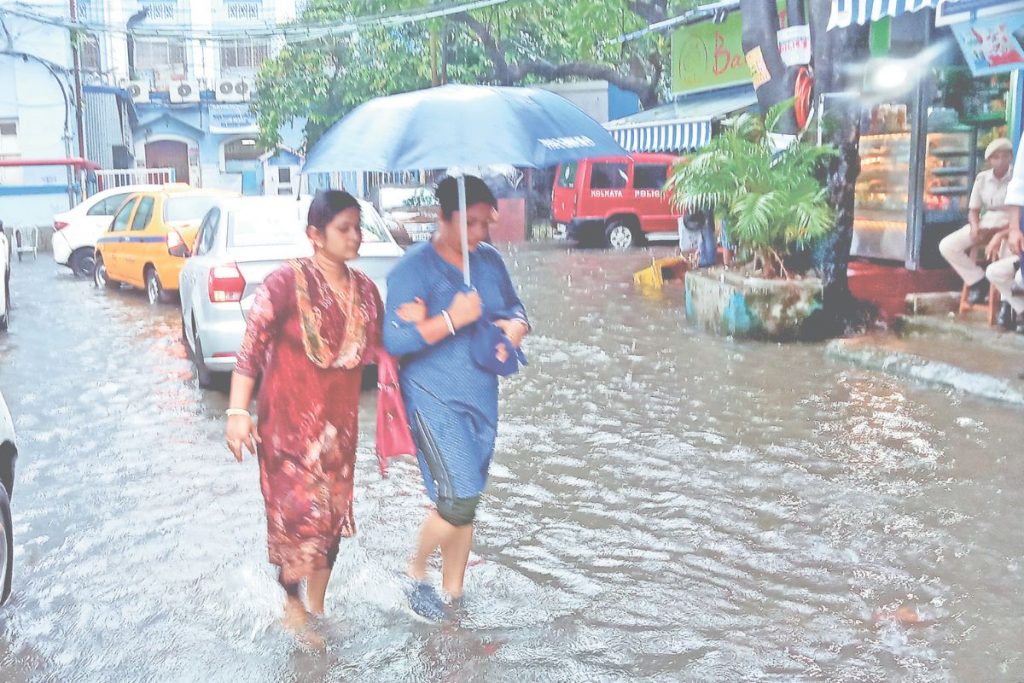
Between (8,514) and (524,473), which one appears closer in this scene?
(8,514)

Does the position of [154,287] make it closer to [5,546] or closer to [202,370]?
[202,370]

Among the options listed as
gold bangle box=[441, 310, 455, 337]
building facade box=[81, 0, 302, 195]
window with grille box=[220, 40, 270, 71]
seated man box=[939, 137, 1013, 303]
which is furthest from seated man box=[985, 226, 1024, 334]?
window with grille box=[220, 40, 270, 71]

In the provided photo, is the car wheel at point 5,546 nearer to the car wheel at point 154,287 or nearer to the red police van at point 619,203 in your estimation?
the car wheel at point 154,287

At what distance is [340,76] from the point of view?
30.9 m

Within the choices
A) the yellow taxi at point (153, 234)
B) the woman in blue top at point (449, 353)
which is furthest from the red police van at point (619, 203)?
the woman in blue top at point (449, 353)

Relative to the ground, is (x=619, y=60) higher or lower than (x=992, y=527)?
higher

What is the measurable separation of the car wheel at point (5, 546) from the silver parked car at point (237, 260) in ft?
12.6

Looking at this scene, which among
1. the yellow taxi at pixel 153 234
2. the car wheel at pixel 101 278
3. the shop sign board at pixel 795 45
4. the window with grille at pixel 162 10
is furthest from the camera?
the window with grille at pixel 162 10

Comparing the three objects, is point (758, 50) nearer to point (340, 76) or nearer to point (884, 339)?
point (884, 339)

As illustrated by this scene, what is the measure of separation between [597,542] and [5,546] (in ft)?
8.32

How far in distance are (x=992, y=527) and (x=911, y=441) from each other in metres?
1.67

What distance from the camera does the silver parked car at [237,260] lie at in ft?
27.8

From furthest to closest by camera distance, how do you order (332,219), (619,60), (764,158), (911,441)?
(619,60) → (764,158) → (911,441) → (332,219)

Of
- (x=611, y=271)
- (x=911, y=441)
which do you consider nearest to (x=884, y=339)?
(x=911, y=441)
